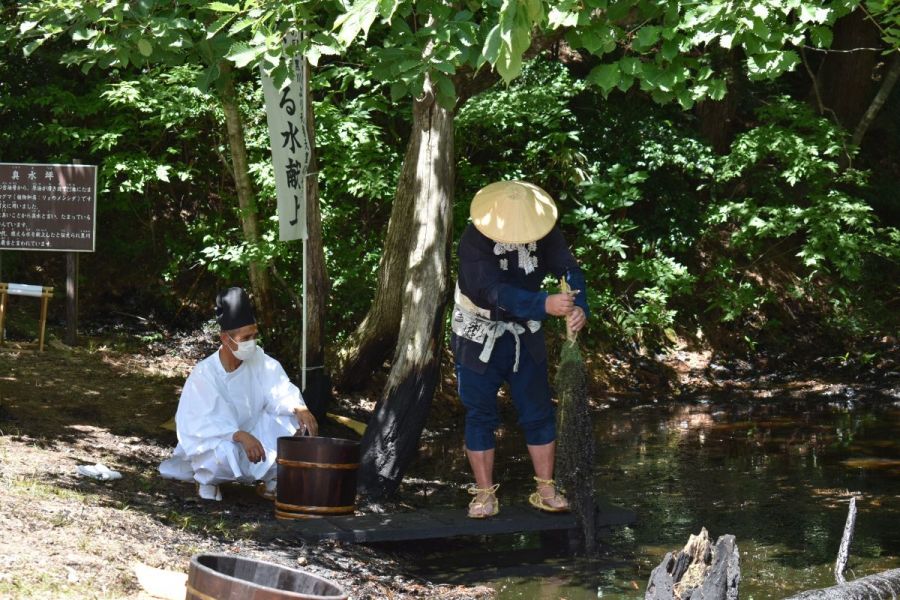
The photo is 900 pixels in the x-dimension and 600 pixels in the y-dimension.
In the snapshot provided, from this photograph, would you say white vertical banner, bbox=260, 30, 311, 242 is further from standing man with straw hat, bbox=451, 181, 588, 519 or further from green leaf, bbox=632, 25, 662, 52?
green leaf, bbox=632, 25, 662, 52

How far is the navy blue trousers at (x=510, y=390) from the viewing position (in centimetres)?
654

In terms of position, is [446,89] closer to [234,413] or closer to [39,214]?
[234,413]

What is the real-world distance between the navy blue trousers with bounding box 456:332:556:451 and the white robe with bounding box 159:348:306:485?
3.82 ft

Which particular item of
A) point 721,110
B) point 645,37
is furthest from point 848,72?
point 645,37

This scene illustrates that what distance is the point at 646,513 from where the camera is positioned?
285 inches

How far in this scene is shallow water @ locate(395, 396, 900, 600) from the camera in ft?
19.3

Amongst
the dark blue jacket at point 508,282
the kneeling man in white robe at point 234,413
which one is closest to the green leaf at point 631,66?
the dark blue jacket at point 508,282

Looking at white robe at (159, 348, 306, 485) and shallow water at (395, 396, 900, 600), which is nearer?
shallow water at (395, 396, 900, 600)

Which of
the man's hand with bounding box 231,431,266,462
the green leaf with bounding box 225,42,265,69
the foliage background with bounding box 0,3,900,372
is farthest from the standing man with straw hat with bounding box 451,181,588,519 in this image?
the foliage background with bounding box 0,3,900,372

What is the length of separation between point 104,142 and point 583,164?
5.11 meters

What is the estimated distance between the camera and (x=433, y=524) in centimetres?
639

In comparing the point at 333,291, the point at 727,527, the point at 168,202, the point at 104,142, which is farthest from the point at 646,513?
the point at 168,202

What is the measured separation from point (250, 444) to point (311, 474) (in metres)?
0.51

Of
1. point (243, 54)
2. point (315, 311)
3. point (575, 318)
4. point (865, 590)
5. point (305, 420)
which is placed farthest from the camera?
point (315, 311)
